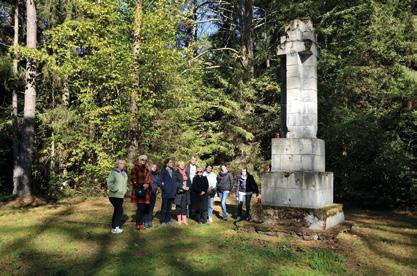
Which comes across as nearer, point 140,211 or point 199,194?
point 140,211

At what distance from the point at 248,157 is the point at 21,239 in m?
12.4

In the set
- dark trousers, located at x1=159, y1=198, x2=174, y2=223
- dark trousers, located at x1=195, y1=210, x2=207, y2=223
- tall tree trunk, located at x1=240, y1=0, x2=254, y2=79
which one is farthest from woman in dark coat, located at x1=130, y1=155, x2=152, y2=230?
tall tree trunk, located at x1=240, y1=0, x2=254, y2=79

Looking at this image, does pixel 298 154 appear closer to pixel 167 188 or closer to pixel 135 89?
pixel 167 188

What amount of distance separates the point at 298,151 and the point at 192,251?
377cm

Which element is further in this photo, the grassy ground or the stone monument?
the stone monument

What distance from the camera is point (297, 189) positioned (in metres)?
9.33

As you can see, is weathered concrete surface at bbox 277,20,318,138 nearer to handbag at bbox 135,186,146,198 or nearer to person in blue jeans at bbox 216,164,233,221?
person in blue jeans at bbox 216,164,233,221

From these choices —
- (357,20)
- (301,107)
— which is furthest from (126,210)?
(357,20)

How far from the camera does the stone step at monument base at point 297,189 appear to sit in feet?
30.1

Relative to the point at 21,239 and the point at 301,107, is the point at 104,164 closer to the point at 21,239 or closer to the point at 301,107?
the point at 21,239

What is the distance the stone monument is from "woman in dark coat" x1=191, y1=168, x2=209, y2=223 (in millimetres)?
1916

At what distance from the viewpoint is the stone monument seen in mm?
9281

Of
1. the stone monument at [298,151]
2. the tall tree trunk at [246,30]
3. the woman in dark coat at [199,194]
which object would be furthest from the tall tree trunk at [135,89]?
the tall tree trunk at [246,30]

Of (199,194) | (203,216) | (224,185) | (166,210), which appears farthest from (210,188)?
(166,210)
